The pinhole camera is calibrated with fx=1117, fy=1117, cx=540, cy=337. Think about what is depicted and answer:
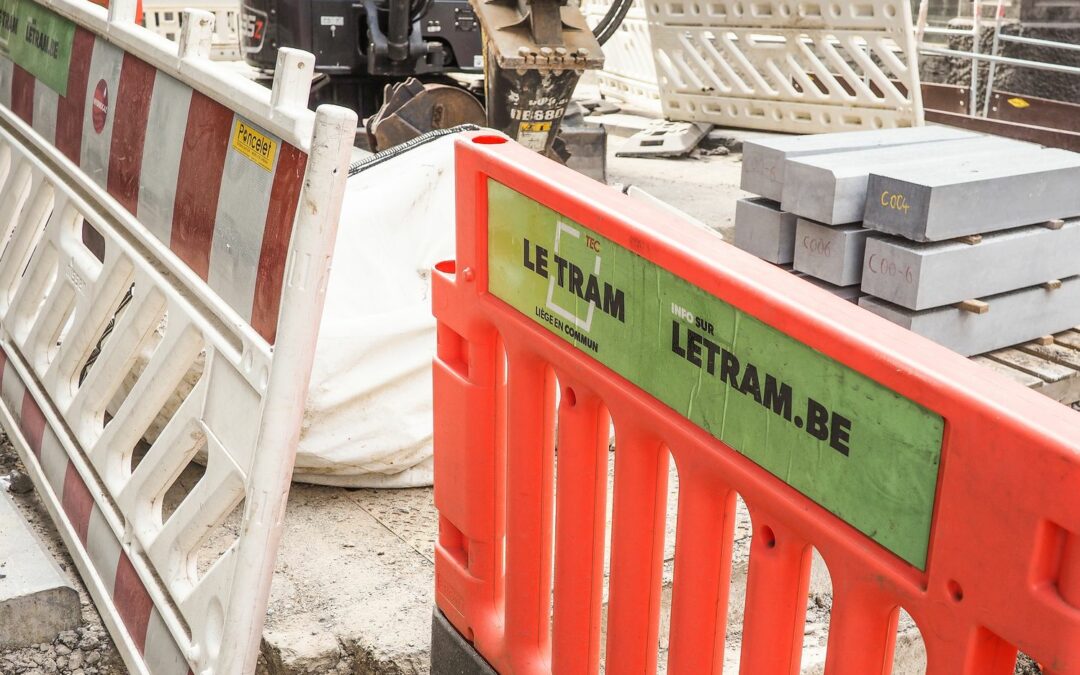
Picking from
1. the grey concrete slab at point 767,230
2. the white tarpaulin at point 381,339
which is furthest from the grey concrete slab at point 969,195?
the white tarpaulin at point 381,339

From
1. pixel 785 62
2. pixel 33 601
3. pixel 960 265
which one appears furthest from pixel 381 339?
pixel 785 62

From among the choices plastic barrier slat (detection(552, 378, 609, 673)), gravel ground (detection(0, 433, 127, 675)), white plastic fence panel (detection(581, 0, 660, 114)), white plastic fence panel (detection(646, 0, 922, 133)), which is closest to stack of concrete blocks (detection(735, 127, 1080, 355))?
plastic barrier slat (detection(552, 378, 609, 673))

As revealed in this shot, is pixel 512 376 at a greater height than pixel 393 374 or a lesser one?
greater

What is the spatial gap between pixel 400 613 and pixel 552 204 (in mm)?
1239

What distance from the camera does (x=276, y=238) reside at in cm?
201

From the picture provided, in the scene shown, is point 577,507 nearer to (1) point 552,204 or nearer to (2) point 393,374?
(1) point 552,204

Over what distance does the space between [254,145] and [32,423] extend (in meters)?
1.53

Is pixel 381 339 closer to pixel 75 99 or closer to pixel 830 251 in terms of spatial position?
pixel 75 99

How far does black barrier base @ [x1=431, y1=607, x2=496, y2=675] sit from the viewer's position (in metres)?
2.30

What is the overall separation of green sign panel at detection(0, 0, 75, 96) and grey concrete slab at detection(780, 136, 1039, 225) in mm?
2445

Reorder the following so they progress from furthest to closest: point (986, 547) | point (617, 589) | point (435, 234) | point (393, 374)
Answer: point (435, 234) < point (393, 374) < point (617, 589) < point (986, 547)

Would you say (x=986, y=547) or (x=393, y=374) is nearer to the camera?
(x=986, y=547)

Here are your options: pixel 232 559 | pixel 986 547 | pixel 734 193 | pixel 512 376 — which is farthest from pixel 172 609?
pixel 734 193

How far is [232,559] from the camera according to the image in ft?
6.82
